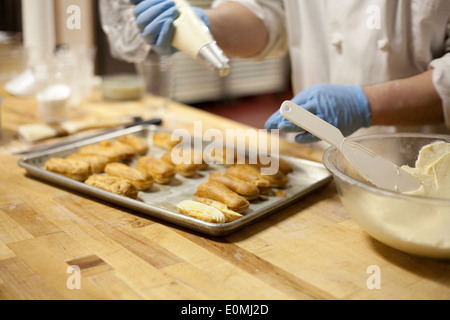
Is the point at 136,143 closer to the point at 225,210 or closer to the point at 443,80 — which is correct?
the point at 225,210

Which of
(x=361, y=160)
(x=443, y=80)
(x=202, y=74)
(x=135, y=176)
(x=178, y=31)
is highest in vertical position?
(x=178, y=31)

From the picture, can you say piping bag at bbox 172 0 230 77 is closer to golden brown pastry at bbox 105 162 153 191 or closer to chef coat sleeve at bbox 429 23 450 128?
golden brown pastry at bbox 105 162 153 191

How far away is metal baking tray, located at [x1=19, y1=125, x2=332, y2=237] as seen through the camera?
0.96 metres

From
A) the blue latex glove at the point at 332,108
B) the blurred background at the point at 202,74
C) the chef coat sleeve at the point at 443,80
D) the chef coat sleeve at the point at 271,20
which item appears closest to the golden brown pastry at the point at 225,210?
the blue latex glove at the point at 332,108

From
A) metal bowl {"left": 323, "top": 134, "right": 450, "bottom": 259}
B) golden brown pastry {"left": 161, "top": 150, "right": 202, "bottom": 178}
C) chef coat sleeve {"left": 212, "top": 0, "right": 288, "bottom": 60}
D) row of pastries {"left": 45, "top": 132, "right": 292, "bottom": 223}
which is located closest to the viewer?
metal bowl {"left": 323, "top": 134, "right": 450, "bottom": 259}

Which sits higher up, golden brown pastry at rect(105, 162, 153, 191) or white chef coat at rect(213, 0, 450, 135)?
white chef coat at rect(213, 0, 450, 135)

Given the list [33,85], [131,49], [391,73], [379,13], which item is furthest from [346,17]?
[33,85]

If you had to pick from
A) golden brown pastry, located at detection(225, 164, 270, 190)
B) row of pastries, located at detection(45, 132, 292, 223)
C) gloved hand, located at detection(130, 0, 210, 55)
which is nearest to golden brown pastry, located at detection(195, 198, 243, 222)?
row of pastries, located at detection(45, 132, 292, 223)

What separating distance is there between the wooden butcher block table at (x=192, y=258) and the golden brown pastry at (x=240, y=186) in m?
0.08

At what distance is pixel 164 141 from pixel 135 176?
30 cm

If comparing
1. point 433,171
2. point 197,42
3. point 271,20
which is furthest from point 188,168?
point 271,20

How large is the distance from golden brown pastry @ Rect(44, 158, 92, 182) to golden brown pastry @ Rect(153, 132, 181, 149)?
10.7 inches

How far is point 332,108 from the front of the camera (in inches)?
47.8

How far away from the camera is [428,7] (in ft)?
4.31
